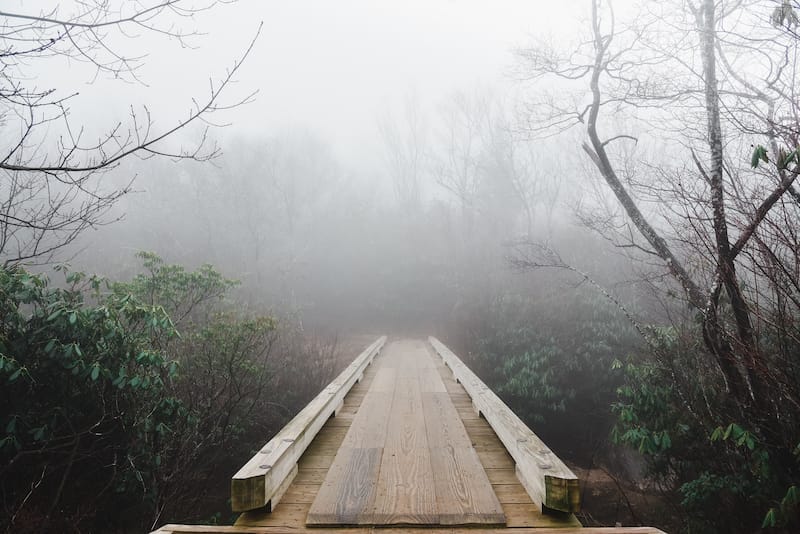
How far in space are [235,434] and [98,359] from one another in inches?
113

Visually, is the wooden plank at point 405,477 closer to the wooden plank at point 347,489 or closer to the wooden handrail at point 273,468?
the wooden plank at point 347,489

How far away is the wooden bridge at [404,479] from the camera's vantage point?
202 cm

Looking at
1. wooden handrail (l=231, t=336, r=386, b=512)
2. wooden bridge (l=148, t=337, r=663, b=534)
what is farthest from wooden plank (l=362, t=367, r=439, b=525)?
wooden handrail (l=231, t=336, r=386, b=512)

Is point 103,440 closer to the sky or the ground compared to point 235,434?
closer to the sky

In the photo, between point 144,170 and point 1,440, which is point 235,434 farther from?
point 144,170

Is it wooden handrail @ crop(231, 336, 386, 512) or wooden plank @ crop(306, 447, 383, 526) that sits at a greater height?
wooden handrail @ crop(231, 336, 386, 512)

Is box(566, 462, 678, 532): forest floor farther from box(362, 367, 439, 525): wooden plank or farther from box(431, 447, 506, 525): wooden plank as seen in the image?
box(431, 447, 506, 525): wooden plank

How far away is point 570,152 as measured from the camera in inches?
1043

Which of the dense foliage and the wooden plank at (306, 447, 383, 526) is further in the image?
the dense foliage

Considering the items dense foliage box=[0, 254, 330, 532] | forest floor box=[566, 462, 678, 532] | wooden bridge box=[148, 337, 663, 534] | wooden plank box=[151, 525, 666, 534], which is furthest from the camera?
forest floor box=[566, 462, 678, 532]

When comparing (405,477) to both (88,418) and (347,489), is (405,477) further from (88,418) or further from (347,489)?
(88,418)

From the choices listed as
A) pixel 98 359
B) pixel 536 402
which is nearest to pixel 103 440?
pixel 98 359

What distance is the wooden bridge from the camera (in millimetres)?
2018

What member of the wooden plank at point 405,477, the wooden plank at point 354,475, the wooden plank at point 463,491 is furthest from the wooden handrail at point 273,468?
the wooden plank at point 463,491
